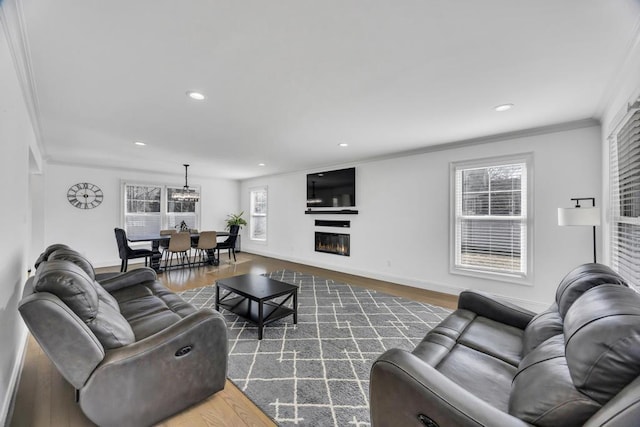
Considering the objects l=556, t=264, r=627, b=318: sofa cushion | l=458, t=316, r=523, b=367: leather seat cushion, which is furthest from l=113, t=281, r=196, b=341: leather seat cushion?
l=556, t=264, r=627, b=318: sofa cushion

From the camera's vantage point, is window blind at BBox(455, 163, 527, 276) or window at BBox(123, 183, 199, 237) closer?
window blind at BBox(455, 163, 527, 276)

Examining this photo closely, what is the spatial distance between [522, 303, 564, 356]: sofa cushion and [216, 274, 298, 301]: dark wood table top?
212 centimetres

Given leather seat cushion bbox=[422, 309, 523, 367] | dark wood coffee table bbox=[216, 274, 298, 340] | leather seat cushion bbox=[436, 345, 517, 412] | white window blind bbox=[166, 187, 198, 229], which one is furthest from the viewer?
white window blind bbox=[166, 187, 198, 229]

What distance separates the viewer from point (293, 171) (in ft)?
22.3

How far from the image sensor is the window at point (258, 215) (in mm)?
7895

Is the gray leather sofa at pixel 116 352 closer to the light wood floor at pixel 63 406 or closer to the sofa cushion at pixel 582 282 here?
the light wood floor at pixel 63 406

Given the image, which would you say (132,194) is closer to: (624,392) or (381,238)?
(381,238)

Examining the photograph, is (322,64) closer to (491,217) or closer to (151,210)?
(491,217)

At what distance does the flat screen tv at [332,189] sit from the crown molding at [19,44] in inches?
176

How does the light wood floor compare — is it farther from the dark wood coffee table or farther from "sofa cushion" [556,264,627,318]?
"sofa cushion" [556,264,627,318]

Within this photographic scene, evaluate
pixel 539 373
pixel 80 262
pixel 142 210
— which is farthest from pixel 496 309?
pixel 142 210

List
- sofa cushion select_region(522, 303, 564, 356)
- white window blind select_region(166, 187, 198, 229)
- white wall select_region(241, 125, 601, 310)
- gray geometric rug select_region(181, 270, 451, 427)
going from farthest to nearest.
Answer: white window blind select_region(166, 187, 198, 229), white wall select_region(241, 125, 601, 310), gray geometric rug select_region(181, 270, 451, 427), sofa cushion select_region(522, 303, 564, 356)

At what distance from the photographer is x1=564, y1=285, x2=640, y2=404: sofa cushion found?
0.83m

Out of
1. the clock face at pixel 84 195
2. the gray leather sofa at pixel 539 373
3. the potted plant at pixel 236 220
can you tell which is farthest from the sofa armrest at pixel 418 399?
the clock face at pixel 84 195
